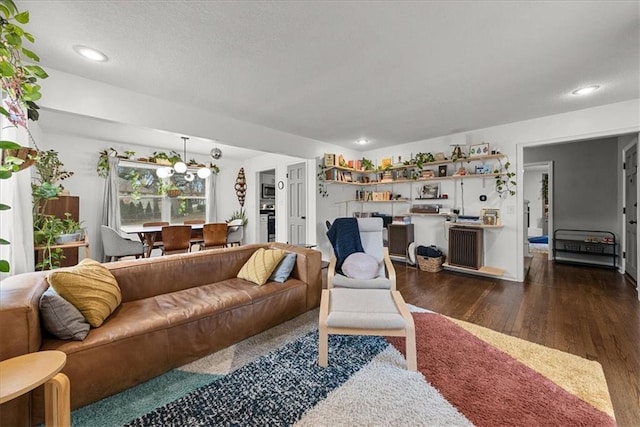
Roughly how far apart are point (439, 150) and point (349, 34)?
346 cm

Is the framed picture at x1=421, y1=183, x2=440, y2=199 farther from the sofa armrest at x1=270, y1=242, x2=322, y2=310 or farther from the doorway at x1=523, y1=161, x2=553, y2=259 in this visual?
the doorway at x1=523, y1=161, x2=553, y2=259

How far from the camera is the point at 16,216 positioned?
1.97 m

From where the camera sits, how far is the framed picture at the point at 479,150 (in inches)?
158

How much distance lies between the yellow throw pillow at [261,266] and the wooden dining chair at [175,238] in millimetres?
1997

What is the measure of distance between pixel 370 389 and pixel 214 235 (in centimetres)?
365

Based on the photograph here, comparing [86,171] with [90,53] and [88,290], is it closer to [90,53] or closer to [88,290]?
[90,53]

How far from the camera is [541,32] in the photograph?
72.4 inches

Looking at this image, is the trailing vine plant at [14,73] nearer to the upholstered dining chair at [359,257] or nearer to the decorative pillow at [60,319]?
the decorative pillow at [60,319]

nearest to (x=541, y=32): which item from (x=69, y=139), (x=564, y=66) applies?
(x=564, y=66)

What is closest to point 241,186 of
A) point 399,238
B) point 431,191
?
point 399,238

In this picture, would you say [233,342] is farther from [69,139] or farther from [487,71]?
[69,139]

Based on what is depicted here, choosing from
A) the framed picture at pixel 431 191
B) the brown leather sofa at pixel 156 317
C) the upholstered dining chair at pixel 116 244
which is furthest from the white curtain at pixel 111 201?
the framed picture at pixel 431 191

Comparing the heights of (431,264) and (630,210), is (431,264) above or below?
below

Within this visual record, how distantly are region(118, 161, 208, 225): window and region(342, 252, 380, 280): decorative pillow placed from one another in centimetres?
431
